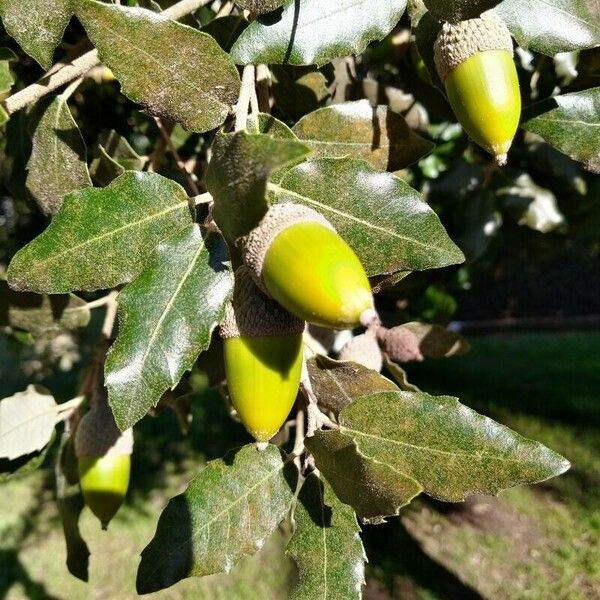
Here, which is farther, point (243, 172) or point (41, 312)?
point (41, 312)

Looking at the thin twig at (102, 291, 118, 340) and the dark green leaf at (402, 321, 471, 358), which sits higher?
the thin twig at (102, 291, 118, 340)

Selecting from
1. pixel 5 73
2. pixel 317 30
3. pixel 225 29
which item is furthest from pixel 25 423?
pixel 317 30

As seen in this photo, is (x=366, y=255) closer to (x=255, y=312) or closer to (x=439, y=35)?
(x=255, y=312)

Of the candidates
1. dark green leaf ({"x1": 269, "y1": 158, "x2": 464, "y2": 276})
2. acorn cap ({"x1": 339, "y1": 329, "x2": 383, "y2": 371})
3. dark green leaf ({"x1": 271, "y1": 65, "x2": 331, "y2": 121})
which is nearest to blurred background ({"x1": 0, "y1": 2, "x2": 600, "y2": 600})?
dark green leaf ({"x1": 271, "y1": 65, "x2": 331, "y2": 121})

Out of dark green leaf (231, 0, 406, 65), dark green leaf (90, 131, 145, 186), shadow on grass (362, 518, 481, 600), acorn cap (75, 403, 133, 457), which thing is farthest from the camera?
shadow on grass (362, 518, 481, 600)

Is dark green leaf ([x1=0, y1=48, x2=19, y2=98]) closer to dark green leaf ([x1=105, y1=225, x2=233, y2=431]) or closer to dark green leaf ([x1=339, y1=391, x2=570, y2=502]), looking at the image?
dark green leaf ([x1=105, y1=225, x2=233, y2=431])

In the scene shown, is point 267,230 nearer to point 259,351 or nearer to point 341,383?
point 259,351
